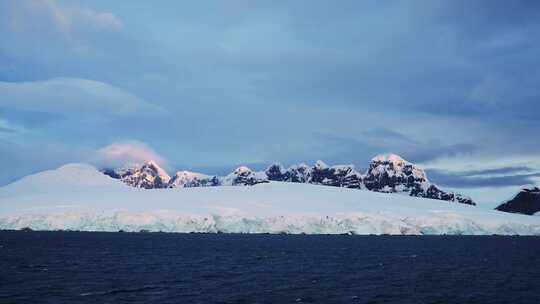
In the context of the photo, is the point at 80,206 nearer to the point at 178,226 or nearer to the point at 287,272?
the point at 178,226

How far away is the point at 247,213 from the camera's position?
142 meters

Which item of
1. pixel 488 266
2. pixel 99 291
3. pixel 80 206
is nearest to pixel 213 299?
pixel 99 291

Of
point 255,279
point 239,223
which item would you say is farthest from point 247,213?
point 255,279

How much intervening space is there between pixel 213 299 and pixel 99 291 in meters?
9.20

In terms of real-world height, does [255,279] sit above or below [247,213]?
below

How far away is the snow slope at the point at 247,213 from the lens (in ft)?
456

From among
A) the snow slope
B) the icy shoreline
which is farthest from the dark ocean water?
the snow slope

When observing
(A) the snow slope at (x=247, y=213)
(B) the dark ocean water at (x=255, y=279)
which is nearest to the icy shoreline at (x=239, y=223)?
(A) the snow slope at (x=247, y=213)

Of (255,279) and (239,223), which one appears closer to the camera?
(255,279)

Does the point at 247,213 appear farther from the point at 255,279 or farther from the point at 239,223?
the point at 255,279

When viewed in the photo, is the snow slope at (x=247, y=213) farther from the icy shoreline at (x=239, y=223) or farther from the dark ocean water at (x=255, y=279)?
the dark ocean water at (x=255, y=279)

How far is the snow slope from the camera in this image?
139 metres

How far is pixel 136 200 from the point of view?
154m

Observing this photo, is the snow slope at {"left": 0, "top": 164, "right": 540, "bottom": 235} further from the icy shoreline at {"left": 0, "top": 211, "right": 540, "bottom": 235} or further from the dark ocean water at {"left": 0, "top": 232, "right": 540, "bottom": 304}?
the dark ocean water at {"left": 0, "top": 232, "right": 540, "bottom": 304}
